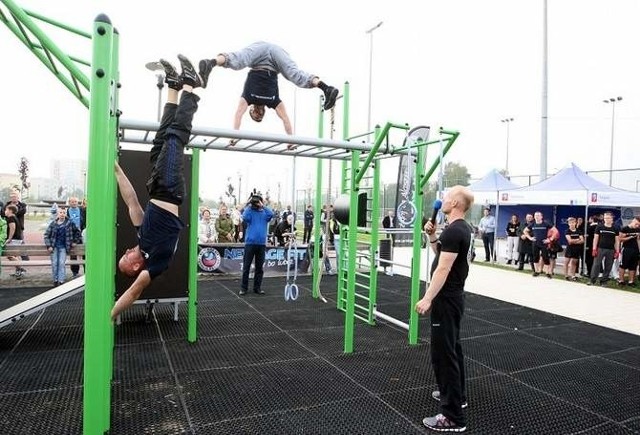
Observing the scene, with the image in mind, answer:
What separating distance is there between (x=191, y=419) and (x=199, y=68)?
2.79 metres

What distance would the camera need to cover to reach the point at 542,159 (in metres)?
15.0

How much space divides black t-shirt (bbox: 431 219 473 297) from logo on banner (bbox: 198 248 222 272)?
280 inches

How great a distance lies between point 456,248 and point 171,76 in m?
2.27

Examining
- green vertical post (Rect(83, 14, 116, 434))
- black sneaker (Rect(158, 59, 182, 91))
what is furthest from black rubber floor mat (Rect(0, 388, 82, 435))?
black sneaker (Rect(158, 59, 182, 91))

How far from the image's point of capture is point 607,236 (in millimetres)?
9539

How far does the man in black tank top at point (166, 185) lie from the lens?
309 centimetres

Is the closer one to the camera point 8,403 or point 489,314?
point 8,403

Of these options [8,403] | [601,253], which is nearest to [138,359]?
[8,403]

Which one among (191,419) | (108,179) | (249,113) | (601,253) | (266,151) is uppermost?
(249,113)

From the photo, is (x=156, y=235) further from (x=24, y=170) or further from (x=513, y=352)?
(x=24, y=170)

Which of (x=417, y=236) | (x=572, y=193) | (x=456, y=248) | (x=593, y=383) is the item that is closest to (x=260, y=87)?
(x=417, y=236)

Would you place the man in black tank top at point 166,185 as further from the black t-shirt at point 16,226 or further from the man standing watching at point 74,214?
the black t-shirt at point 16,226

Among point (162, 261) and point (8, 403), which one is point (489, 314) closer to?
point (162, 261)

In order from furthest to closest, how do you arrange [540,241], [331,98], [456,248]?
[540,241], [331,98], [456,248]
